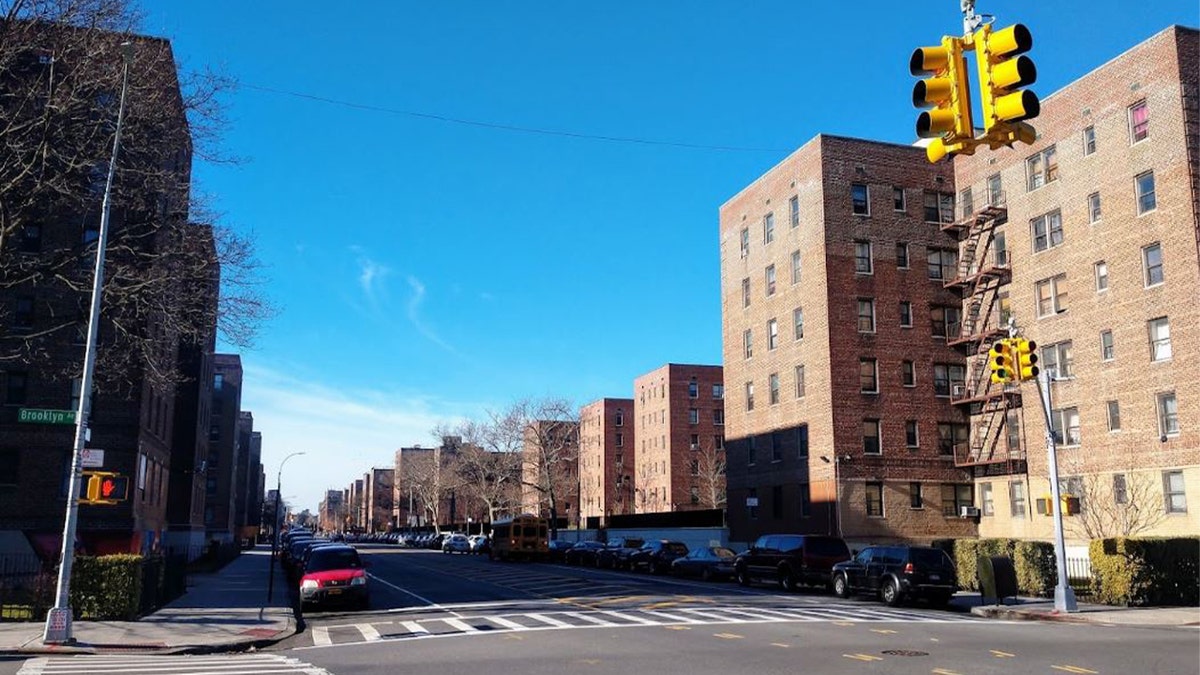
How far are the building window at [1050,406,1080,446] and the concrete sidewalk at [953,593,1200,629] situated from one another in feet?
51.3

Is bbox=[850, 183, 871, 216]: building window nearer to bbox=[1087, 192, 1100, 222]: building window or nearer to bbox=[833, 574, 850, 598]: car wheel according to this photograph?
bbox=[1087, 192, 1100, 222]: building window

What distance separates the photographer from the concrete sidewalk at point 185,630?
1773 centimetres

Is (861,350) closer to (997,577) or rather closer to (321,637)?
(997,577)

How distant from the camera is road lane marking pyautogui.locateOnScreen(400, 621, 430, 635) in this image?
774 inches

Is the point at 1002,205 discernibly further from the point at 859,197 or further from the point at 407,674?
Answer: the point at 407,674

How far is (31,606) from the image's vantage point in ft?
71.9

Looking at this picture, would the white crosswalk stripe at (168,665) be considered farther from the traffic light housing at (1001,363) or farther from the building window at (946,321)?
the building window at (946,321)

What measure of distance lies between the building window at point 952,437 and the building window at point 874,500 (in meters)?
4.15

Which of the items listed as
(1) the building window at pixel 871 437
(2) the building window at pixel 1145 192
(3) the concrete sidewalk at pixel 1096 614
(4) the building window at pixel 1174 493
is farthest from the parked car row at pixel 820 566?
(2) the building window at pixel 1145 192

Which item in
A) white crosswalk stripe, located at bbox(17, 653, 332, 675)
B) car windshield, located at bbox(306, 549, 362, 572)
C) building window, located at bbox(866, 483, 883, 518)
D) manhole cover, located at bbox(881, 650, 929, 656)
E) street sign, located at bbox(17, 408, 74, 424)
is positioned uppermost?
street sign, located at bbox(17, 408, 74, 424)

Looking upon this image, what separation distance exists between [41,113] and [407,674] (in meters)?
18.1

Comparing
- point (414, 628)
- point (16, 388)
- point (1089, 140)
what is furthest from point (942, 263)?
point (16, 388)

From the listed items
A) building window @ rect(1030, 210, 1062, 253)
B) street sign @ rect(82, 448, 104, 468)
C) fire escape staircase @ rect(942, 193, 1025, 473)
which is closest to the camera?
street sign @ rect(82, 448, 104, 468)

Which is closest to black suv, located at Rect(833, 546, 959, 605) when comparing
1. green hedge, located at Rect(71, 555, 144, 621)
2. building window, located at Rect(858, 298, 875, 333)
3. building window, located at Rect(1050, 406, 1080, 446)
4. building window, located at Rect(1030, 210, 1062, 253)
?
building window, located at Rect(1050, 406, 1080, 446)
